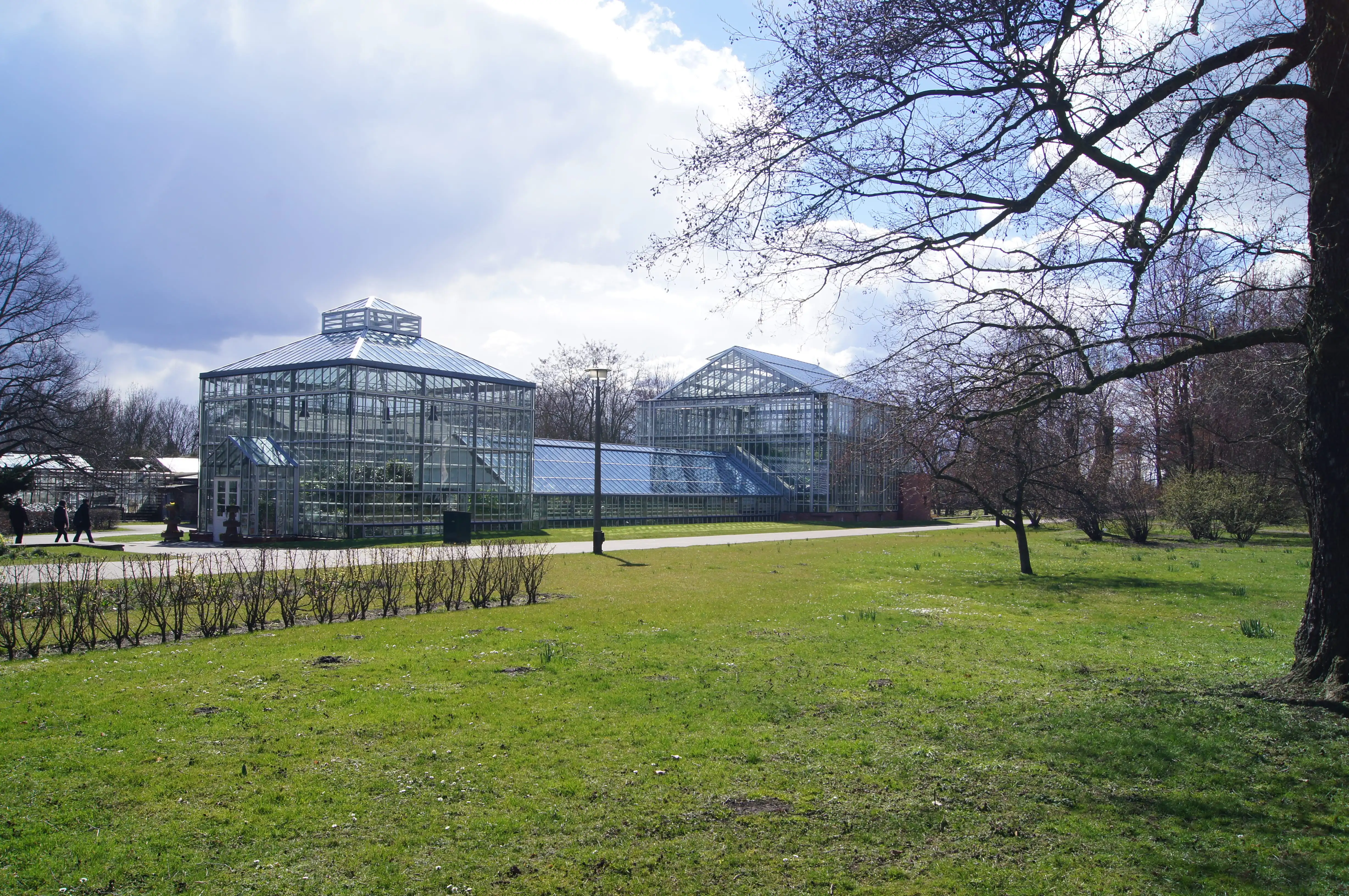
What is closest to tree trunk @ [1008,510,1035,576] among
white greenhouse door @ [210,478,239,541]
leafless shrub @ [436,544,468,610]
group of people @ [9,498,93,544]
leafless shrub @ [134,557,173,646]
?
leafless shrub @ [436,544,468,610]

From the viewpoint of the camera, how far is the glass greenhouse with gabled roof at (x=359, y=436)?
31109mm

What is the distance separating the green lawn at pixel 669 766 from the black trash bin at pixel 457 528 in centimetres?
1738

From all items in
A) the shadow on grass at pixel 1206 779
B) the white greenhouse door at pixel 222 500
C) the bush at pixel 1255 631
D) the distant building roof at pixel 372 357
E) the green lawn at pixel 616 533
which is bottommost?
the shadow on grass at pixel 1206 779

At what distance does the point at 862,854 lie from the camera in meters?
4.76

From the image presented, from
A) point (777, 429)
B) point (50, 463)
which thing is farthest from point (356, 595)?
point (777, 429)

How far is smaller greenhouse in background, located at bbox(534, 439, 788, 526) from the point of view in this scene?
4166 cm

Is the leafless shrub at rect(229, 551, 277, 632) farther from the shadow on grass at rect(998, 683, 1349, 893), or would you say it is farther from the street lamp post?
the street lamp post

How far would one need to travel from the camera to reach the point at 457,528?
29219 mm

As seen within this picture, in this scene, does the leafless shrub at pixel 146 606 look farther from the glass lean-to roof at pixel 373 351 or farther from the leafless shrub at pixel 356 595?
the glass lean-to roof at pixel 373 351

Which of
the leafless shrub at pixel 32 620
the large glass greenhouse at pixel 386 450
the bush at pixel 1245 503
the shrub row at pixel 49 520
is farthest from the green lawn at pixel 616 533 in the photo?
the bush at pixel 1245 503

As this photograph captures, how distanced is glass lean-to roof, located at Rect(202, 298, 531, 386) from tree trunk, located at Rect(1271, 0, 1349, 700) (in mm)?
29308

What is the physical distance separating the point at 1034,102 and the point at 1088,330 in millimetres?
2184

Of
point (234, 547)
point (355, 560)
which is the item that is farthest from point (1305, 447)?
point (234, 547)

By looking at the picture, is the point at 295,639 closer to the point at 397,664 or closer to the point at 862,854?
the point at 397,664
